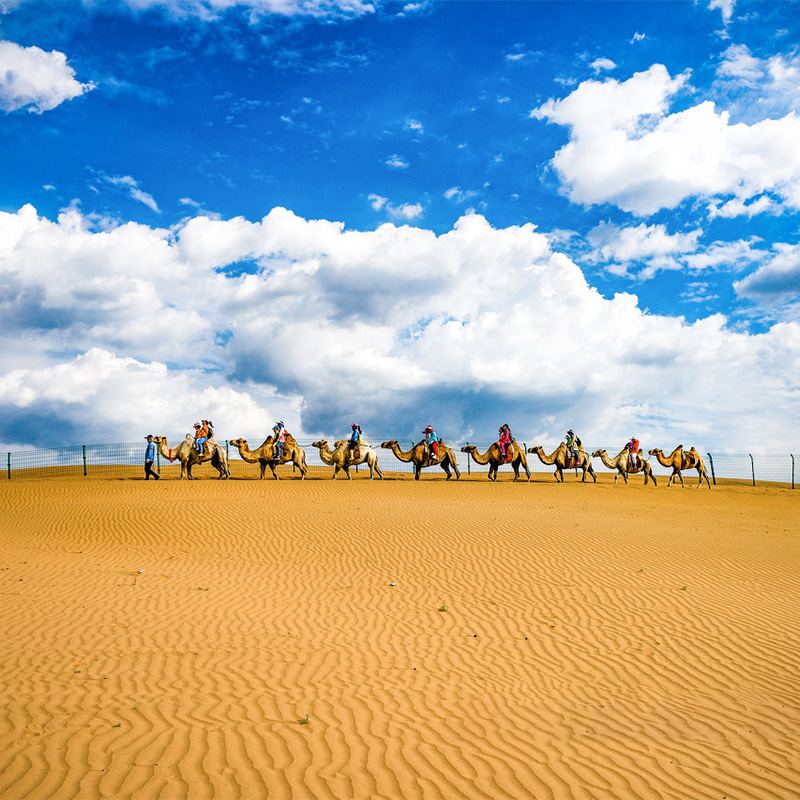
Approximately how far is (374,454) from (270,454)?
5551 millimetres

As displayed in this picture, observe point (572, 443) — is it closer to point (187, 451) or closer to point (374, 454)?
point (374, 454)

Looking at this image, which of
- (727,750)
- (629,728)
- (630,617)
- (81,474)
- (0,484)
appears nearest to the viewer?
(727,750)

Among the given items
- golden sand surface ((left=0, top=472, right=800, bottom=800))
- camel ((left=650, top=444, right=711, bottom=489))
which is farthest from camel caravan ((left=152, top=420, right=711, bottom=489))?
golden sand surface ((left=0, top=472, right=800, bottom=800))

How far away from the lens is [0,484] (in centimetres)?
2883

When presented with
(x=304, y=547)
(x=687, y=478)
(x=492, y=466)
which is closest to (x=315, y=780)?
(x=304, y=547)

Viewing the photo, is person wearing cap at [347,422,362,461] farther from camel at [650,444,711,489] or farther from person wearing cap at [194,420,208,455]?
camel at [650,444,711,489]

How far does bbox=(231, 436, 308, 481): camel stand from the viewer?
102 ft

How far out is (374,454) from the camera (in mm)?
32625

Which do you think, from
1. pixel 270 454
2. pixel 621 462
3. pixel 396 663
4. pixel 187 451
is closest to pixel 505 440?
pixel 621 462

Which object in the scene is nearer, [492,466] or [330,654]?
[330,654]

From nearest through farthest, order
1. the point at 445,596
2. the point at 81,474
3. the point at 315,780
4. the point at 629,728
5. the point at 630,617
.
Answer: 1. the point at 315,780
2. the point at 629,728
3. the point at 630,617
4. the point at 445,596
5. the point at 81,474

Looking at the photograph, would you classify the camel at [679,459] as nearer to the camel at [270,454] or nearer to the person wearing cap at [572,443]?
the person wearing cap at [572,443]

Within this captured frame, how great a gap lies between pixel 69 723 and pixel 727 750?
6578mm

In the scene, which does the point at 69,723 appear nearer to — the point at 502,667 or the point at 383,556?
the point at 502,667
